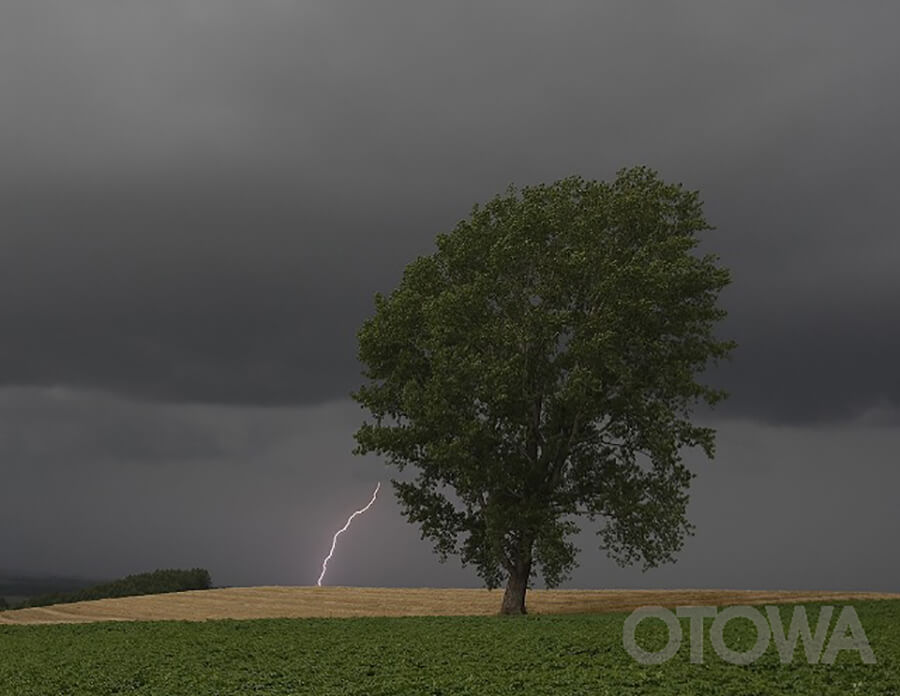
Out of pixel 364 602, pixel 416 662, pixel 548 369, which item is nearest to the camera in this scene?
pixel 416 662

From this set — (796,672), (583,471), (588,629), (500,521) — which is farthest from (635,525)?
(796,672)

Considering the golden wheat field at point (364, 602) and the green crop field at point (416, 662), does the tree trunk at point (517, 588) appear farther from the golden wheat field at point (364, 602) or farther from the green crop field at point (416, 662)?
the green crop field at point (416, 662)

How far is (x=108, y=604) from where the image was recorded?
61312 millimetres

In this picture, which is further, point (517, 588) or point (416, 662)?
point (517, 588)

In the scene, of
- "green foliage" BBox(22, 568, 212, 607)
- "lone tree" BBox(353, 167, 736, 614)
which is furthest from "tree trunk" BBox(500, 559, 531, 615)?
"green foliage" BBox(22, 568, 212, 607)

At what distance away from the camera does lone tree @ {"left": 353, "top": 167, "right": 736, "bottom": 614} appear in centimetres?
4112

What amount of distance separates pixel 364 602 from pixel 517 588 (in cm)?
1552

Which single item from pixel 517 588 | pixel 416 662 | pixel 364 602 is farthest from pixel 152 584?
pixel 416 662

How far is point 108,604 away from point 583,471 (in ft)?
119

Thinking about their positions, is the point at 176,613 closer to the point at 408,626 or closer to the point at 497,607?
the point at 497,607

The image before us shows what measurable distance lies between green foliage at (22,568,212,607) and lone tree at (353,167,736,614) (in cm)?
3985
